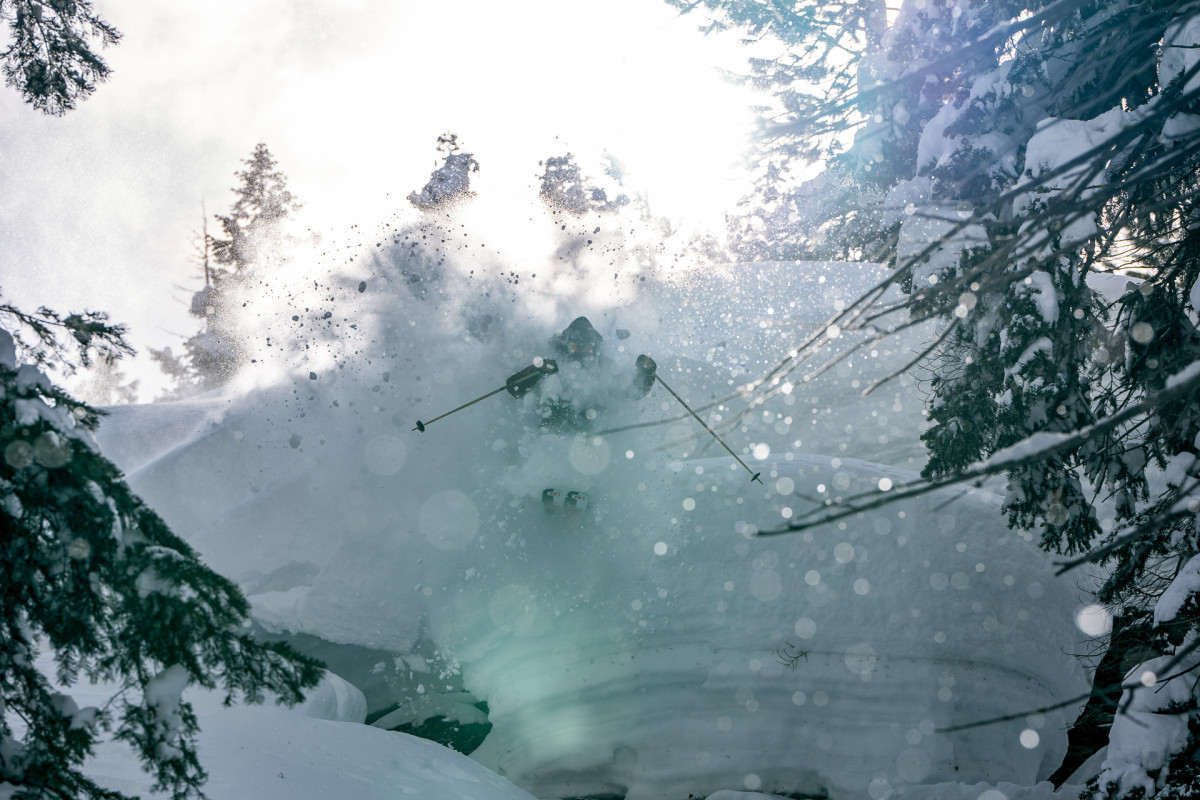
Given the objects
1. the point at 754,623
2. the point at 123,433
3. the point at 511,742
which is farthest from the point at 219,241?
the point at 754,623

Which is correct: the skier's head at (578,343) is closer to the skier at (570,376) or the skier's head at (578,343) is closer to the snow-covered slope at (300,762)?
the skier at (570,376)

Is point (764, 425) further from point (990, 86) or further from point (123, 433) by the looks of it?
point (123, 433)

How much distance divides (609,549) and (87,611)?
6755mm

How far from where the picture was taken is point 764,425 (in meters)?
13.1

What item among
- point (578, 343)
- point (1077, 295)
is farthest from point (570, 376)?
point (1077, 295)

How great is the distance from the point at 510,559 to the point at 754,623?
337 centimetres

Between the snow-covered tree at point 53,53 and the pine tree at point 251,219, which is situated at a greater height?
the pine tree at point 251,219

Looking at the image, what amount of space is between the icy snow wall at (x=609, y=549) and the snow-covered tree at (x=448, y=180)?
330 inches

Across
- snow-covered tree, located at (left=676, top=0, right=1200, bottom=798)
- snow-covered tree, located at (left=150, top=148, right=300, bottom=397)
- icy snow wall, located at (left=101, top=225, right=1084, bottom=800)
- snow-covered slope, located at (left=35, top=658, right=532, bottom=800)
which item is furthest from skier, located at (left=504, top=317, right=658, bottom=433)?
snow-covered tree, located at (left=150, top=148, right=300, bottom=397)

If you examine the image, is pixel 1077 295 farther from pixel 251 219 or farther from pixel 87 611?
pixel 251 219

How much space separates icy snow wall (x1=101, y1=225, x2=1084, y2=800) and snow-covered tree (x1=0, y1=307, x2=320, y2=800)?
4.31 metres

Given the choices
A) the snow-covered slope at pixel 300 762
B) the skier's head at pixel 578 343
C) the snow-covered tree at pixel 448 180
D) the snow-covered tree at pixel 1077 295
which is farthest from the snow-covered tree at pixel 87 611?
the snow-covered tree at pixel 448 180

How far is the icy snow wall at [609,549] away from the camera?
7.56 meters

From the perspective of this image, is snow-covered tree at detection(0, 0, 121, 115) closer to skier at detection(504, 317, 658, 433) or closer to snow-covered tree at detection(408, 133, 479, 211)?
skier at detection(504, 317, 658, 433)
